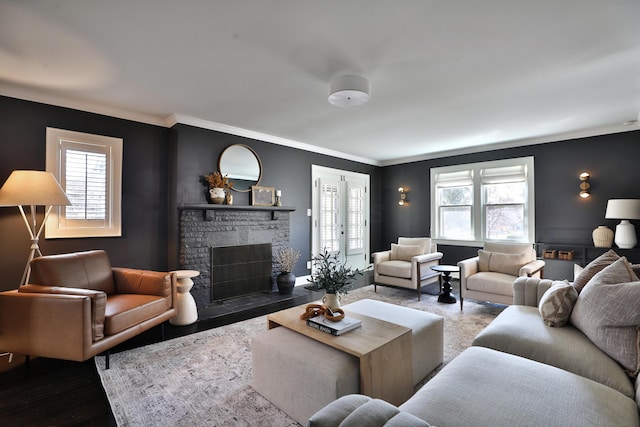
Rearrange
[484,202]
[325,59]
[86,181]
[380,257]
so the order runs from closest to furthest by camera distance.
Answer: [325,59], [86,181], [380,257], [484,202]

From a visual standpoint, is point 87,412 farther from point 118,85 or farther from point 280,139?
point 280,139

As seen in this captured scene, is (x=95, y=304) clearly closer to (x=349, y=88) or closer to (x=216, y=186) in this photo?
(x=216, y=186)

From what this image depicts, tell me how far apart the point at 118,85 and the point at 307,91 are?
186 centimetres

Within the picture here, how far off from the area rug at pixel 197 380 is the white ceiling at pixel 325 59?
8.18ft

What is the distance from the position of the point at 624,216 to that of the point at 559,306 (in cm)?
307

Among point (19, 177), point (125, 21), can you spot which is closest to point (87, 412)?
point (19, 177)

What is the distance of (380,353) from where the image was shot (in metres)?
1.80

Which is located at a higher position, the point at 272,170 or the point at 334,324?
the point at 272,170

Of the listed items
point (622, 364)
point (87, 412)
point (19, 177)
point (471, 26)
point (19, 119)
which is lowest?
point (87, 412)

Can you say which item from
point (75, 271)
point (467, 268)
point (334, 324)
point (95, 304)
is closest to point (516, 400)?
point (334, 324)

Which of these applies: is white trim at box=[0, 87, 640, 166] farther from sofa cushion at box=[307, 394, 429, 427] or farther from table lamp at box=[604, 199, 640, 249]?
sofa cushion at box=[307, 394, 429, 427]

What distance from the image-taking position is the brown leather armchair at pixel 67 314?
222cm

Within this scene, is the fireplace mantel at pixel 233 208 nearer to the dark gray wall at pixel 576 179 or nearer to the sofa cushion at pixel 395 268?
the sofa cushion at pixel 395 268

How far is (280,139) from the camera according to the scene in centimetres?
509
